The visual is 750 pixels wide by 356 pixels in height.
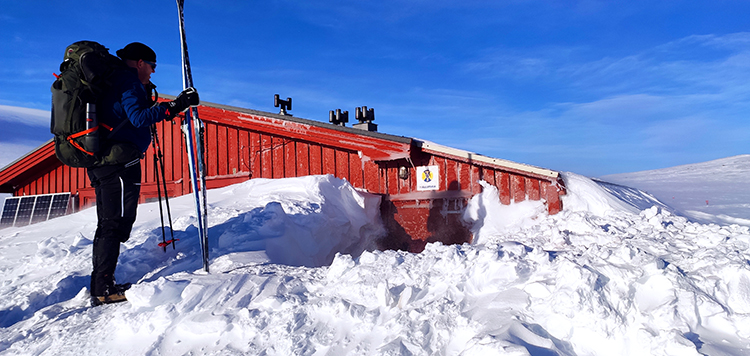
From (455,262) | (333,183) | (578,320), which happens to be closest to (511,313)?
(578,320)

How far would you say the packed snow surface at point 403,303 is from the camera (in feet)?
6.54

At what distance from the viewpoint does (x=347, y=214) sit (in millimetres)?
6730

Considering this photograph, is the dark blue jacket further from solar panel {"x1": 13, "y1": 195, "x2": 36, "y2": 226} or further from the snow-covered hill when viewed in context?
solar panel {"x1": 13, "y1": 195, "x2": 36, "y2": 226}

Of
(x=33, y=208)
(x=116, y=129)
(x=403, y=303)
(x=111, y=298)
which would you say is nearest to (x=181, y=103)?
(x=116, y=129)

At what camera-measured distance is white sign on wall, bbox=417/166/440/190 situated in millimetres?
7457

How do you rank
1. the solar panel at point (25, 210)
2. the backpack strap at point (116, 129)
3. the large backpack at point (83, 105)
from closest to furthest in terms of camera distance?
the large backpack at point (83, 105)
the backpack strap at point (116, 129)
the solar panel at point (25, 210)

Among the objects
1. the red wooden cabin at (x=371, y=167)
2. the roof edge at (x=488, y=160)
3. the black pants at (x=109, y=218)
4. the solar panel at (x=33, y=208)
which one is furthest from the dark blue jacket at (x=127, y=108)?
the solar panel at (x=33, y=208)

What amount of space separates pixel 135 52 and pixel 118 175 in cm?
105

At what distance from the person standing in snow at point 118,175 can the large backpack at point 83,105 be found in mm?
62

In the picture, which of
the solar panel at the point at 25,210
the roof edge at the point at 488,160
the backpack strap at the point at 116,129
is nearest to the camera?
the backpack strap at the point at 116,129

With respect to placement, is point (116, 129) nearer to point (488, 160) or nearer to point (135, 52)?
point (135, 52)

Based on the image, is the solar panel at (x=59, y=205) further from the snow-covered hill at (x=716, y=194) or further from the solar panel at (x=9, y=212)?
the snow-covered hill at (x=716, y=194)

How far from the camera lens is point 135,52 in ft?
Answer: 11.5

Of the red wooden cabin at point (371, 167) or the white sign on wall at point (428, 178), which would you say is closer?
the red wooden cabin at point (371, 167)
